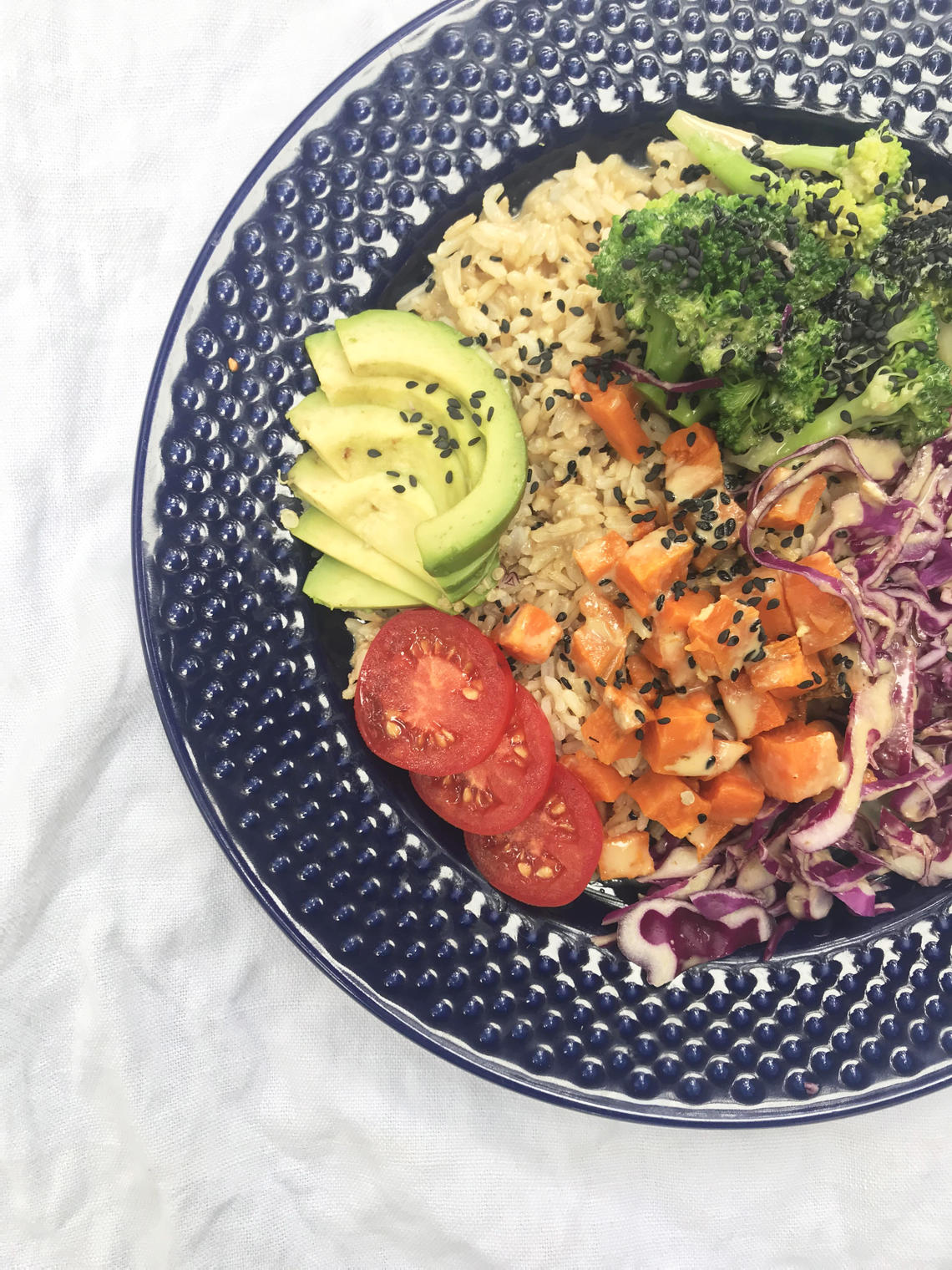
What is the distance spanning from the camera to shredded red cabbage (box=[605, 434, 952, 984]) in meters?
2.69

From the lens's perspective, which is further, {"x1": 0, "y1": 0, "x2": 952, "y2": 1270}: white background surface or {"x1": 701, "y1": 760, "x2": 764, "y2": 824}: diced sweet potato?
{"x1": 0, "y1": 0, "x2": 952, "y2": 1270}: white background surface

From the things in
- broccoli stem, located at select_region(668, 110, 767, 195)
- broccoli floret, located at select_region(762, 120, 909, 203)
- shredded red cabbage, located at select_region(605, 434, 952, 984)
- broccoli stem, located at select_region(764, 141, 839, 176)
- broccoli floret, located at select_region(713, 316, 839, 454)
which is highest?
broccoli stem, located at select_region(668, 110, 767, 195)

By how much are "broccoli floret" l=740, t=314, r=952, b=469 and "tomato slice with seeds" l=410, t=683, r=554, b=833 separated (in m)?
1.10

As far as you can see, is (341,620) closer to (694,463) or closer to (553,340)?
(553,340)

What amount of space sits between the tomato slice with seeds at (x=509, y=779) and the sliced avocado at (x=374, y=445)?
2.24 ft

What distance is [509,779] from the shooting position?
2734 millimetres

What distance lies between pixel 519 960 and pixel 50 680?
1.94m

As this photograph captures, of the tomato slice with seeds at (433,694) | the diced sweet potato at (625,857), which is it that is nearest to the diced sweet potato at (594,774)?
the diced sweet potato at (625,857)

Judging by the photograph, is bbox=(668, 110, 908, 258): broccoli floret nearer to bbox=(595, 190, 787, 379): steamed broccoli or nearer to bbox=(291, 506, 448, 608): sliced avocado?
bbox=(595, 190, 787, 379): steamed broccoli

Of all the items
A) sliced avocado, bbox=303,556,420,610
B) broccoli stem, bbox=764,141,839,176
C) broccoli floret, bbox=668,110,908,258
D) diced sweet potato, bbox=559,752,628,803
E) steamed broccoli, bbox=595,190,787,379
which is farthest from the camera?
diced sweet potato, bbox=559,752,628,803

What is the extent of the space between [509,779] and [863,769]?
1081mm

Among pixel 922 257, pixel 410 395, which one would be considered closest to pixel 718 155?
pixel 922 257

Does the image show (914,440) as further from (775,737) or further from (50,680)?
(50,680)

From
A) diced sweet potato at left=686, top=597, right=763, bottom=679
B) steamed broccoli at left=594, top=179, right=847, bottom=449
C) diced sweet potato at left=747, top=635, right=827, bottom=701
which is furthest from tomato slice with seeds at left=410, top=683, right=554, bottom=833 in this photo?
steamed broccoli at left=594, top=179, right=847, bottom=449
